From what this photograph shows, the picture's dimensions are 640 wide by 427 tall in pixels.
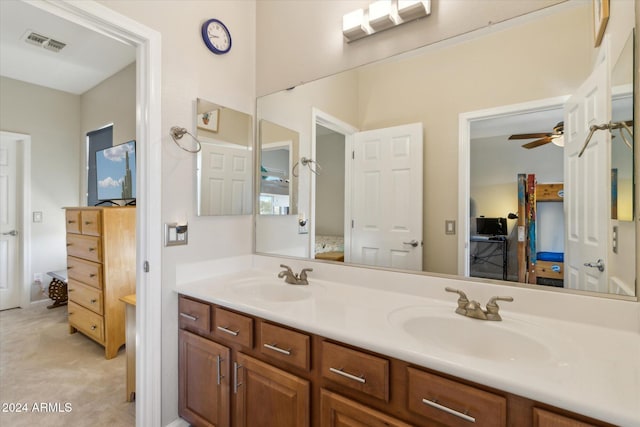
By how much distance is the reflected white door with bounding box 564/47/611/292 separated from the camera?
3.45 ft

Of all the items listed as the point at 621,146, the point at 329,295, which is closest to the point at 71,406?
the point at 329,295

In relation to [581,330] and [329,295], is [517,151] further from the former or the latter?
[329,295]

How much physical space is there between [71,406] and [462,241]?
254 cm

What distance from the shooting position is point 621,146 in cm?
102

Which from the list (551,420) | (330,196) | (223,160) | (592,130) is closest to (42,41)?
(223,160)

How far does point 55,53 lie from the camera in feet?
9.91

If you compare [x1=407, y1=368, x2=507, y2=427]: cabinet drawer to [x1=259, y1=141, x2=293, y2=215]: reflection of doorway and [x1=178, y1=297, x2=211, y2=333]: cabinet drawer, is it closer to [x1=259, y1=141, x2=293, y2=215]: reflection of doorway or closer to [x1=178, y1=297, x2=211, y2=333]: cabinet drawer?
[x1=178, y1=297, x2=211, y2=333]: cabinet drawer

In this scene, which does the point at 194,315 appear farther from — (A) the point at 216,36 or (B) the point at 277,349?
(A) the point at 216,36

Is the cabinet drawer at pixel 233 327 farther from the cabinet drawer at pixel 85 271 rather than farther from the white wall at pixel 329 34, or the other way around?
the cabinet drawer at pixel 85 271

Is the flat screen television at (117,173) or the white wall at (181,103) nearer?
the white wall at (181,103)

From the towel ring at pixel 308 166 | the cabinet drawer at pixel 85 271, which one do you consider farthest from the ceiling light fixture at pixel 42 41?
the towel ring at pixel 308 166

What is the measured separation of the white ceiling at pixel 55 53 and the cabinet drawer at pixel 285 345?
2.37 m

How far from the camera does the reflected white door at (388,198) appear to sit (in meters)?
1.48

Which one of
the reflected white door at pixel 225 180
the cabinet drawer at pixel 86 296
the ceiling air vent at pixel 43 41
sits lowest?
the cabinet drawer at pixel 86 296
